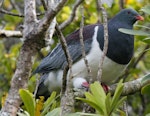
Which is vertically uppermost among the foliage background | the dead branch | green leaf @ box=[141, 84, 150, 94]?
the dead branch

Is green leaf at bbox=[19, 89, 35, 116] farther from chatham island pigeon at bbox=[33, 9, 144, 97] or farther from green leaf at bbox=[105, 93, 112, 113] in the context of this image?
chatham island pigeon at bbox=[33, 9, 144, 97]

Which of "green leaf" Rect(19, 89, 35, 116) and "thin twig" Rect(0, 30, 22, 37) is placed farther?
"thin twig" Rect(0, 30, 22, 37)

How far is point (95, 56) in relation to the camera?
3.24 meters

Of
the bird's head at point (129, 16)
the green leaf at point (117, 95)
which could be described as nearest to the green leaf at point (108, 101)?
the green leaf at point (117, 95)

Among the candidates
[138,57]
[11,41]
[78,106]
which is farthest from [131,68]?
[11,41]

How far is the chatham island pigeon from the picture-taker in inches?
128

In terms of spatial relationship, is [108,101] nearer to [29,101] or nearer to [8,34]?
[29,101]

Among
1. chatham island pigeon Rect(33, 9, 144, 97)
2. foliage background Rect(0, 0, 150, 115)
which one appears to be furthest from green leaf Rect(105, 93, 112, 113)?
foliage background Rect(0, 0, 150, 115)

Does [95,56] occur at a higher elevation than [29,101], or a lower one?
lower

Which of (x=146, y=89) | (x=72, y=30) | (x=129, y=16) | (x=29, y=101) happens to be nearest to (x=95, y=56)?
(x=129, y=16)

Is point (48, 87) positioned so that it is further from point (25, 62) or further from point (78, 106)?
point (25, 62)

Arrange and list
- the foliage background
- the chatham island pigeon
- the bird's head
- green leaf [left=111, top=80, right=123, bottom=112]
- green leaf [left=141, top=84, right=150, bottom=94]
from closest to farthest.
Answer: green leaf [left=111, top=80, right=123, bottom=112] → green leaf [left=141, top=84, right=150, bottom=94] → the chatham island pigeon → the bird's head → the foliage background

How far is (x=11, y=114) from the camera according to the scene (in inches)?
65.7

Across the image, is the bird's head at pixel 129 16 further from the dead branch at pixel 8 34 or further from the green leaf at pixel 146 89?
the green leaf at pixel 146 89
